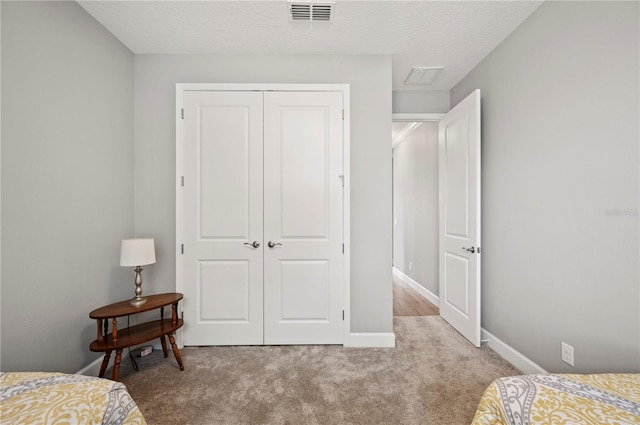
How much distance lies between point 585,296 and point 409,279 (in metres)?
3.06

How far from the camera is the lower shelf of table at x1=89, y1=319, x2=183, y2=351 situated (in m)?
1.80

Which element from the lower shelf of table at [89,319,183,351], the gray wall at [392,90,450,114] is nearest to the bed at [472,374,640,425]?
the lower shelf of table at [89,319,183,351]

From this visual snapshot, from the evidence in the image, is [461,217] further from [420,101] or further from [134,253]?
[134,253]

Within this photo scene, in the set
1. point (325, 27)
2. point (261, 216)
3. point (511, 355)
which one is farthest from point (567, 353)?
point (325, 27)

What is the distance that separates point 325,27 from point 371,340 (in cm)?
268

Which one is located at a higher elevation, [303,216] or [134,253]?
[303,216]

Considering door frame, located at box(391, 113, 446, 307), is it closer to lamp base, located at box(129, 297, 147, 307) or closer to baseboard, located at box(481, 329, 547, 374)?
baseboard, located at box(481, 329, 547, 374)

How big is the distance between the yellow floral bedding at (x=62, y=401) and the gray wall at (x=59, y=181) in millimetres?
753

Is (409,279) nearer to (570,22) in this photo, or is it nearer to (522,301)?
(522,301)

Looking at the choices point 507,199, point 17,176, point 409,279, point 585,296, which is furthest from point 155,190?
point 409,279

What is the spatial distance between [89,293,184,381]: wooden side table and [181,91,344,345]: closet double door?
335mm

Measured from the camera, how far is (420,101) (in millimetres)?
3256

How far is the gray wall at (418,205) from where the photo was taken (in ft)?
12.3

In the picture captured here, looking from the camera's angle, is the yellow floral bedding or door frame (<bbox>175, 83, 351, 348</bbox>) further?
door frame (<bbox>175, 83, 351, 348</bbox>)
